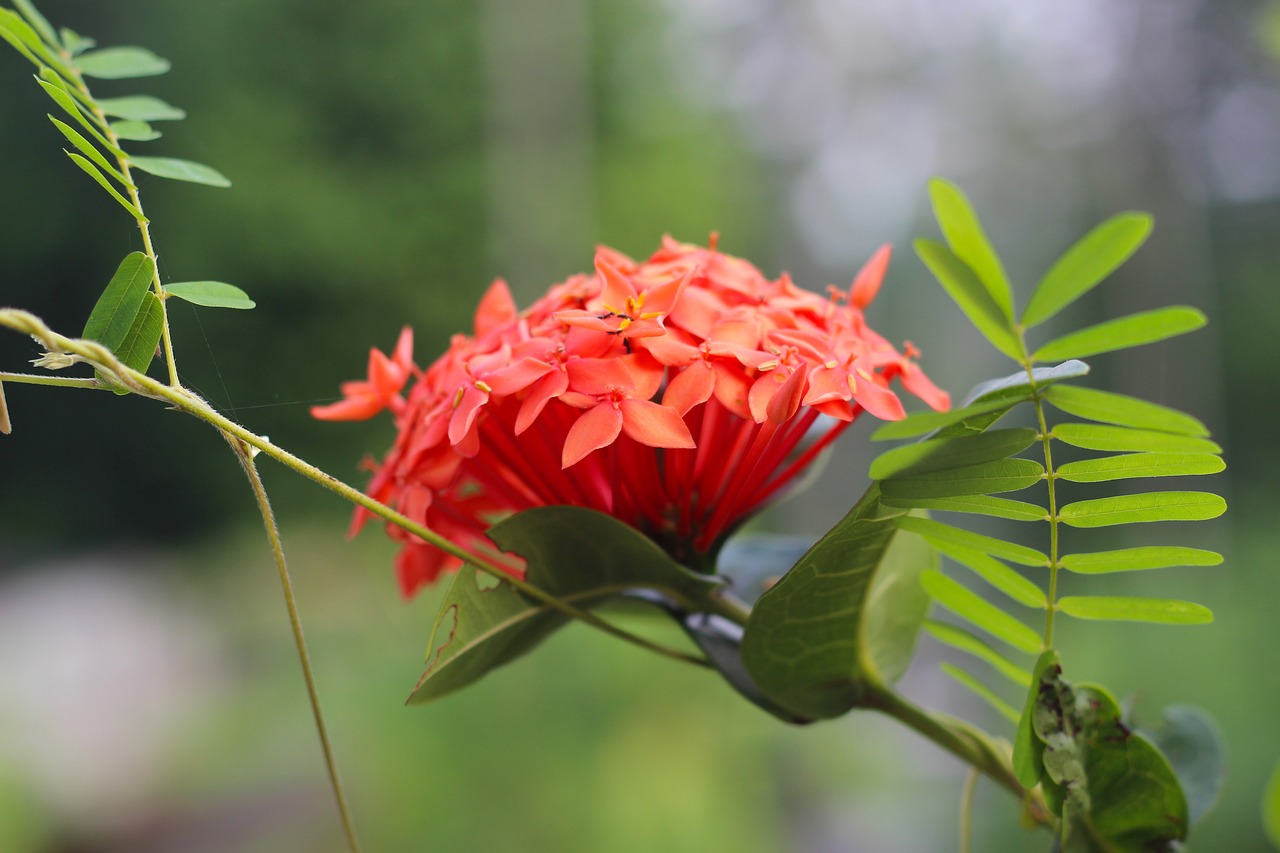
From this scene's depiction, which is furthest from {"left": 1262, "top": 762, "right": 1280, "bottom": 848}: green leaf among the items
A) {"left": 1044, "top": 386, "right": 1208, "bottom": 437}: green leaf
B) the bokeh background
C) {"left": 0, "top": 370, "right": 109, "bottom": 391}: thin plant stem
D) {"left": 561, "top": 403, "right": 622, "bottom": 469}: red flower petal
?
the bokeh background

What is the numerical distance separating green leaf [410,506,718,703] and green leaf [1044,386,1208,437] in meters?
0.14

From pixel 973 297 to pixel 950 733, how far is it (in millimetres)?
177

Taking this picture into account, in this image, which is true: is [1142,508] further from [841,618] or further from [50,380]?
[50,380]

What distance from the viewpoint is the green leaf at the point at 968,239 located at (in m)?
0.26

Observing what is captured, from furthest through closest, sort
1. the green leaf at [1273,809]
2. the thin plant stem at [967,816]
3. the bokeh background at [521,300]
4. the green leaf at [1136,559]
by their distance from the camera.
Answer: the bokeh background at [521,300] < the thin plant stem at [967,816] < the green leaf at [1136,559] < the green leaf at [1273,809]

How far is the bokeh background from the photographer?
7.73ft

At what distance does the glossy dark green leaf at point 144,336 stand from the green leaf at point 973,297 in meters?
0.25

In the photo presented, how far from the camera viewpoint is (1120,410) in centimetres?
27

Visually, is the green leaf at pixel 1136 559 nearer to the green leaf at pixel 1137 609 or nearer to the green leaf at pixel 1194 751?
the green leaf at pixel 1137 609

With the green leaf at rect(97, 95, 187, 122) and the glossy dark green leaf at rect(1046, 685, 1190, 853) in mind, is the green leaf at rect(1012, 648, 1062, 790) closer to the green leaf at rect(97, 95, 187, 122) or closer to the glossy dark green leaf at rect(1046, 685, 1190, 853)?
the glossy dark green leaf at rect(1046, 685, 1190, 853)

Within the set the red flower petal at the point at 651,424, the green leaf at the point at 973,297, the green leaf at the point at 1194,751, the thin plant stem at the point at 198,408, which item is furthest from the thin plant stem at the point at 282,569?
the green leaf at the point at 1194,751

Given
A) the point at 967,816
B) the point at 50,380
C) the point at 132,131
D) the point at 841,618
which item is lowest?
the point at 967,816

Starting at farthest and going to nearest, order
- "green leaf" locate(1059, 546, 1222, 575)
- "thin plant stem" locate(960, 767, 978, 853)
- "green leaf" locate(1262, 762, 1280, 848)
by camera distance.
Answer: "thin plant stem" locate(960, 767, 978, 853), "green leaf" locate(1059, 546, 1222, 575), "green leaf" locate(1262, 762, 1280, 848)

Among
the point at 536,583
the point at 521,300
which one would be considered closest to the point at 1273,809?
the point at 536,583
